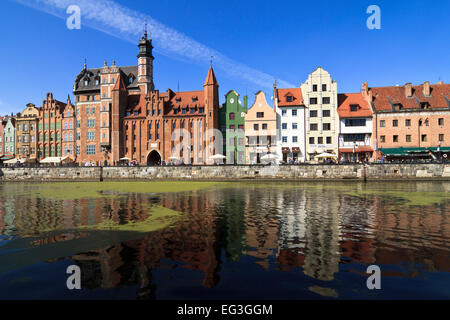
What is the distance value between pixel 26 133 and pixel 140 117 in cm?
4240

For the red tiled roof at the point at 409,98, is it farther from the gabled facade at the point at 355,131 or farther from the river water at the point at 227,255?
→ the river water at the point at 227,255

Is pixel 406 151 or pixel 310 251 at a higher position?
pixel 406 151

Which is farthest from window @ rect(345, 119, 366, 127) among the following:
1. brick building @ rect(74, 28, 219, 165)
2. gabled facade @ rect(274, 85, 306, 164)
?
brick building @ rect(74, 28, 219, 165)

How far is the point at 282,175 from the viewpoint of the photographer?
50.8m

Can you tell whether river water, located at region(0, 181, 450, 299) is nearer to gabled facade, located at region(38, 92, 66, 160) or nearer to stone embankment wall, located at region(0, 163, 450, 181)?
stone embankment wall, located at region(0, 163, 450, 181)

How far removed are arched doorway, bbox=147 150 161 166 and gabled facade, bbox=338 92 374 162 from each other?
4677cm

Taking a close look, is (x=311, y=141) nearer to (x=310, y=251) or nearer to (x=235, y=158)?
(x=235, y=158)

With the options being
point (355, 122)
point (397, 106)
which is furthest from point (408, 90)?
point (355, 122)

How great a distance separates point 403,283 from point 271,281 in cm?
324

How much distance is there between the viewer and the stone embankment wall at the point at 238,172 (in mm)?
46031

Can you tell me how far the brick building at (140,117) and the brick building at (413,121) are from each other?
125ft

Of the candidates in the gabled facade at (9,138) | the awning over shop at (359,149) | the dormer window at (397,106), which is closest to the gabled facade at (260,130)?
the awning over shop at (359,149)
